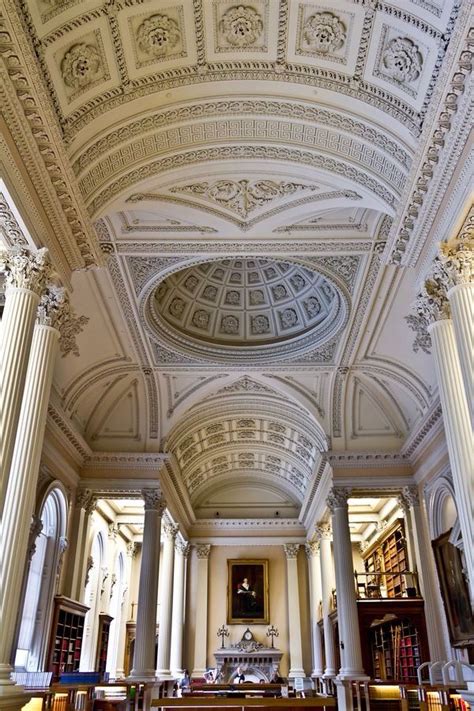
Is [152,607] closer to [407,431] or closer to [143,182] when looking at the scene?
[407,431]

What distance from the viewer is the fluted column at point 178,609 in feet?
72.2

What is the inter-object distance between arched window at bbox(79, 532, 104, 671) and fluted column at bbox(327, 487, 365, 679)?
27.1 ft

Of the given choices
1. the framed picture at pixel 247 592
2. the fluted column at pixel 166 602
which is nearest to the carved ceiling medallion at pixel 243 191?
the fluted column at pixel 166 602

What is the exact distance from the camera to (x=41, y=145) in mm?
7254

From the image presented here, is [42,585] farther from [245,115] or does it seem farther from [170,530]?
[245,115]

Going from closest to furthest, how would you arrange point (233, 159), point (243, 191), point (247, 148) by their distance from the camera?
point (247, 148) → point (233, 159) → point (243, 191)

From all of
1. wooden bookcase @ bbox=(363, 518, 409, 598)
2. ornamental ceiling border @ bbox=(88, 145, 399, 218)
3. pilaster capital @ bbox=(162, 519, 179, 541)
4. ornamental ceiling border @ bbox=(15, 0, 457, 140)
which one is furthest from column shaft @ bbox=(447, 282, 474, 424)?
pilaster capital @ bbox=(162, 519, 179, 541)

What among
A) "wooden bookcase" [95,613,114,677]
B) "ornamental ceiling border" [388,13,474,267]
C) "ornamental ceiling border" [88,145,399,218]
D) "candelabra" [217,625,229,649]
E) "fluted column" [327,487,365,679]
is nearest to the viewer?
A: "ornamental ceiling border" [388,13,474,267]

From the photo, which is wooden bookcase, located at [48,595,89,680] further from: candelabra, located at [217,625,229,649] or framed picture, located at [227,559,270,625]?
framed picture, located at [227,559,270,625]

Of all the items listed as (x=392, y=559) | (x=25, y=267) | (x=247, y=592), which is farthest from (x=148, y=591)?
(x=25, y=267)

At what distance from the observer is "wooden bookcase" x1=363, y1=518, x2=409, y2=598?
17914 millimetres

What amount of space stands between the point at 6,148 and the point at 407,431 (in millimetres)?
12707

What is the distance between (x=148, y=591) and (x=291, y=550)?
10.7 meters

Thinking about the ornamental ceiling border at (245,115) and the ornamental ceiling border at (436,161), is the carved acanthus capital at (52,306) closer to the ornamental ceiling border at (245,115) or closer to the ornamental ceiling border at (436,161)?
the ornamental ceiling border at (245,115)
